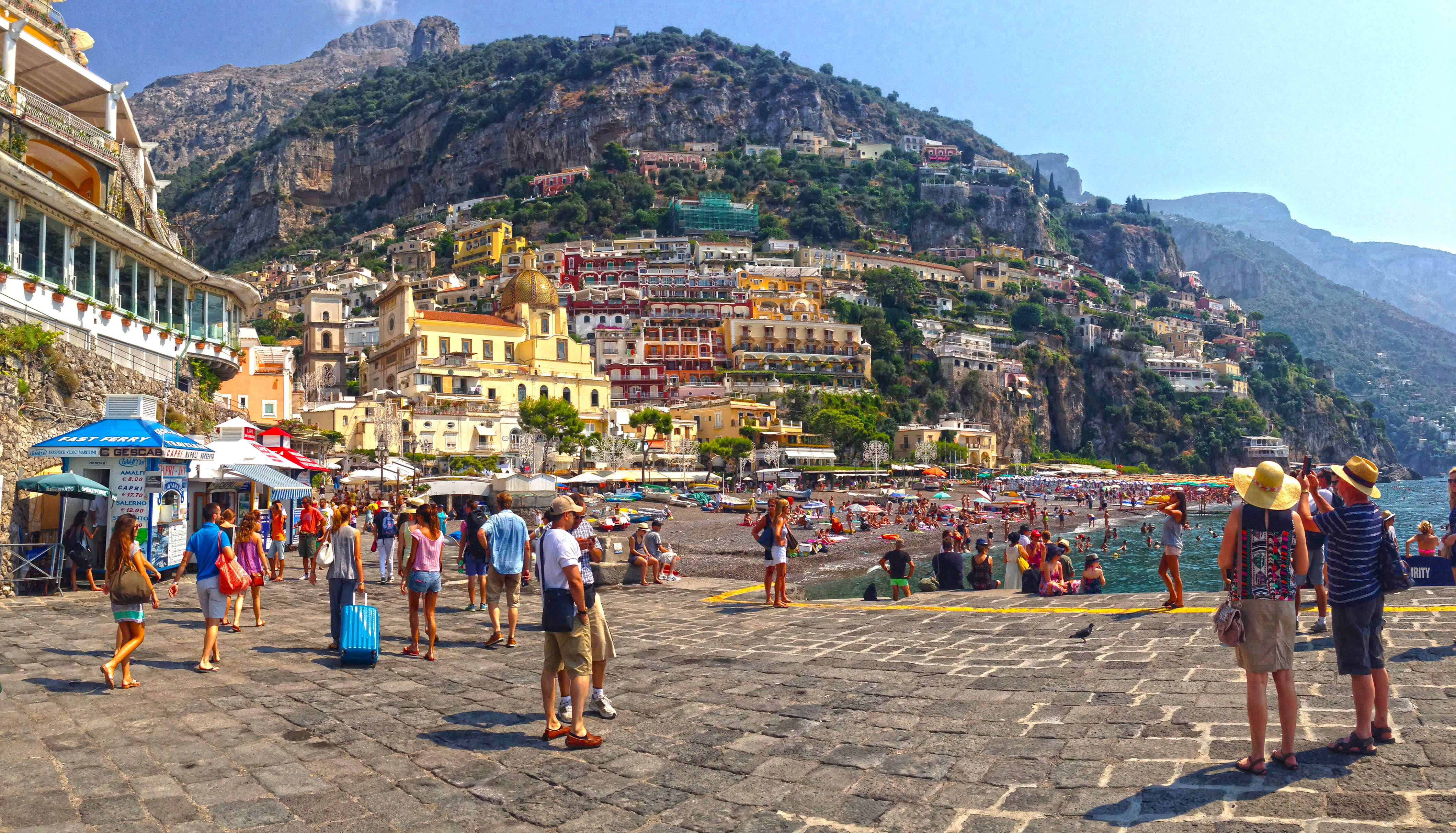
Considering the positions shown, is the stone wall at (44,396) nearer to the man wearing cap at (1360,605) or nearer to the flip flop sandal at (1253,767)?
the flip flop sandal at (1253,767)

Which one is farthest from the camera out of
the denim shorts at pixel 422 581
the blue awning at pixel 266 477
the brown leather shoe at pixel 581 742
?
the blue awning at pixel 266 477

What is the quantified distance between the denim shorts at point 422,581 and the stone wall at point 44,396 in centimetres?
601

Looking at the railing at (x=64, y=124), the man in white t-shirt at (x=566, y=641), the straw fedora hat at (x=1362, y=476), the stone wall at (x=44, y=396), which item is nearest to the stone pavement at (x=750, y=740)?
the man in white t-shirt at (x=566, y=641)

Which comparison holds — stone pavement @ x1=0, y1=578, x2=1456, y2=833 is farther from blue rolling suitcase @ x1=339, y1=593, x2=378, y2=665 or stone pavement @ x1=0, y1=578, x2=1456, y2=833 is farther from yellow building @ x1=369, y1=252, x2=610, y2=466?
yellow building @ x1=369, y1=252, x2=610, y2=466

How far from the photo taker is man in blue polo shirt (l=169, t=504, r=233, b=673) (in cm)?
654

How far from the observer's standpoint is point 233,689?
601cm

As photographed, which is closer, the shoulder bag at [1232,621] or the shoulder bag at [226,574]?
the shoulder bag at [1232,621]

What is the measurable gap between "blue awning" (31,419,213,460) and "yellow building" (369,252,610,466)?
34073 mm

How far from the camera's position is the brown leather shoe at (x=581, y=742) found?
4.77 meters

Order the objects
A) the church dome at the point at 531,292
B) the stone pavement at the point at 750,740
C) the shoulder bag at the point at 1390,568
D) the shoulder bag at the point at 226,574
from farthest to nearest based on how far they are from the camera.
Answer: the church dome at the point at 531,292 → the shoulder bag at the point at 226,574 → the shoulder bag at the point at 1390,568 → the stone pavement at the point at 750,740

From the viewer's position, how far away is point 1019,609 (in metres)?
8.52

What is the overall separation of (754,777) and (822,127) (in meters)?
150

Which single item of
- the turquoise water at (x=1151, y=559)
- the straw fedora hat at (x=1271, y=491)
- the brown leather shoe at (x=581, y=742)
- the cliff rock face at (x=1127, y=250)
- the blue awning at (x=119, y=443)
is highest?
the cliff rock face at (x=1127, y=250)

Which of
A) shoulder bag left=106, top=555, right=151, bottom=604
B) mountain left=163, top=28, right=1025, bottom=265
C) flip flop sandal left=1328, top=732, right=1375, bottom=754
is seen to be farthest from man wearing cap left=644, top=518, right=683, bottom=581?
mountain left=163, top=28, right=1025, bottom=265
